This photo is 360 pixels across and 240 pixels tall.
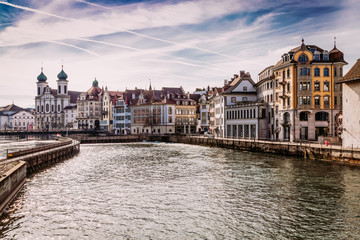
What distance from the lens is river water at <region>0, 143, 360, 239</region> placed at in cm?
1867

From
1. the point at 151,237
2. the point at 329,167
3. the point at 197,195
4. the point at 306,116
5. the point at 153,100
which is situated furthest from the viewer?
the point at 153,100

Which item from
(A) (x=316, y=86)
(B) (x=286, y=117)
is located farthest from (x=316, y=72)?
(B) (x=286, y=117)

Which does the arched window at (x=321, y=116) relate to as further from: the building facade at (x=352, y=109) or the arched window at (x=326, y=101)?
the building facade at (x=352, y=109)

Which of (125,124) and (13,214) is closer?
(13,214)

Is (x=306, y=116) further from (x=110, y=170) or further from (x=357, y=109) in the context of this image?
(x=110, y=170)

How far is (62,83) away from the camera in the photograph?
7776 inches

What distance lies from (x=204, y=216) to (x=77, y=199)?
10084mm

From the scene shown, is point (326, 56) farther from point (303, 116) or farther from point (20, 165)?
point (20, 165)

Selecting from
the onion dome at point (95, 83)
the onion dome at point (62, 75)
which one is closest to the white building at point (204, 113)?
the onion dome at point (95, 83)

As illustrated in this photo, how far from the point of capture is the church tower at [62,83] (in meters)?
197

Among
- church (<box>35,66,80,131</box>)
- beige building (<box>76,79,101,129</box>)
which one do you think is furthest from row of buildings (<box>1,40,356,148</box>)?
church (<box>35,66,80,131</box>)

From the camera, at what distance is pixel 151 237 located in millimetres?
17891

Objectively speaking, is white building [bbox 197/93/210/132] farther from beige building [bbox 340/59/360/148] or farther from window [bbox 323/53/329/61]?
beige building [bbox 340/59/360/148]

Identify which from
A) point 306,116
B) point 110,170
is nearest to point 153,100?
point 306,116
